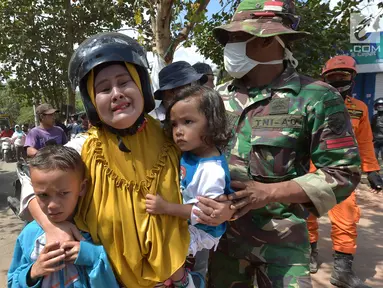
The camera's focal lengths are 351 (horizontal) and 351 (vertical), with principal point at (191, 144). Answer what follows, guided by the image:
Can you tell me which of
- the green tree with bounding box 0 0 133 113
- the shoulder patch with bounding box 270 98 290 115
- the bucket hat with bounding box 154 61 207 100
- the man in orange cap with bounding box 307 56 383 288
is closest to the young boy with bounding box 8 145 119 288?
the shoulder patch with bounding box 270 98 290 115

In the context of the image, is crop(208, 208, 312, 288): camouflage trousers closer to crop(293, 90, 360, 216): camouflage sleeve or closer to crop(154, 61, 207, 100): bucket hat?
crop(293, 90, 360, 216): camouflage sleeve

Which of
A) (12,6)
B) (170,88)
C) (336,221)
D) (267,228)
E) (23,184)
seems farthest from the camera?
(12,6)

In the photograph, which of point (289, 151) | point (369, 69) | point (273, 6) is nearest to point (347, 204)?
point (289, 151)

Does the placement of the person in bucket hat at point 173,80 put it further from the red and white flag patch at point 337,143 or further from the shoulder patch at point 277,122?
the red and white flag patch at point 337,143

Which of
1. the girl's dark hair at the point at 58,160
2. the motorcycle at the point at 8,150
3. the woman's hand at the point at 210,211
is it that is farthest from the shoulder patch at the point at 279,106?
the motorcycle at the point at 8,150

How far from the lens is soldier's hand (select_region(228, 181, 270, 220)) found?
143 cm

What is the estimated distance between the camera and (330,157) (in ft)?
5.20

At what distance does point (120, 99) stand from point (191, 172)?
15.8 inches

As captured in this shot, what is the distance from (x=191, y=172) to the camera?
1.41 m

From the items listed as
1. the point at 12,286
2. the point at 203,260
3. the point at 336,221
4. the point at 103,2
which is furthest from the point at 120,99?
the point at 103,2

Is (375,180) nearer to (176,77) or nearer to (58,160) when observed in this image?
(176,77)

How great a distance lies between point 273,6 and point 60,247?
149 centimetres

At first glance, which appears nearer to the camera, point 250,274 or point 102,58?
point 102,58

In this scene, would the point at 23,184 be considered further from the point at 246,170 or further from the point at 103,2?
the point at 103,2
